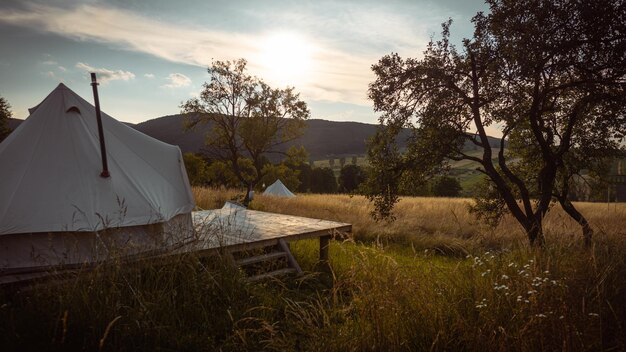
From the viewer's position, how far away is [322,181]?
60219 millimetres

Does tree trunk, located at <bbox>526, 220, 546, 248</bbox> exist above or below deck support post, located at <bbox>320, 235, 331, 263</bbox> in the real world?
above

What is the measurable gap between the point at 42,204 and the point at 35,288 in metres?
1.67

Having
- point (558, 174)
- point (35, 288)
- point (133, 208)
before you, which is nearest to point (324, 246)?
point (133, 208)

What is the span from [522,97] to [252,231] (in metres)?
6.56

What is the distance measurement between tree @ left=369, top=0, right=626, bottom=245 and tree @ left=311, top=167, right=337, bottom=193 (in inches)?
1941

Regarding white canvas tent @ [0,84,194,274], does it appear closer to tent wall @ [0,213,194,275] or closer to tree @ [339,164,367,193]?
tent wall @ [0,213,194,275]

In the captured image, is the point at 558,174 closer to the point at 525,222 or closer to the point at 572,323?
the point at 525,222

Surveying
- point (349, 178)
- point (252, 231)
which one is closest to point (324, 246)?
point (252, 231)

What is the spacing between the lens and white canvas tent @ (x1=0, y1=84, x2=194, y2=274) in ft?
17.6

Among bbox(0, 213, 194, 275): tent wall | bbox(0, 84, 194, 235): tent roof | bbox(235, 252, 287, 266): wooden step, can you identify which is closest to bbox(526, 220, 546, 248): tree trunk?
bbox(235, 252, 287, 266): wooden step

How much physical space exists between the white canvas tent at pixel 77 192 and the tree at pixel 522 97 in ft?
18.2

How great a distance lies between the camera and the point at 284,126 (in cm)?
2494

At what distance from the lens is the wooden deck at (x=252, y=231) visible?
20.5 ft

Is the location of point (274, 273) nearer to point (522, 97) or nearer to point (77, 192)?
point (77, 192)
